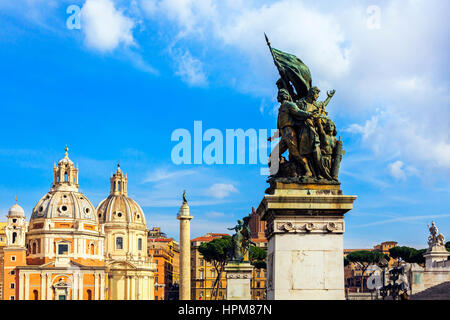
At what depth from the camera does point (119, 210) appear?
14725 centimetres

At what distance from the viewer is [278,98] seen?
1080 cm

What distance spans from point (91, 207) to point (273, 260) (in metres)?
130

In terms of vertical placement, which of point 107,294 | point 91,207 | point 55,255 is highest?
point 91,207

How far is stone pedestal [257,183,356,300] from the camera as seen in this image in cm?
964

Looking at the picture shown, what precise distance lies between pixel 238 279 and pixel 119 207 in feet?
385

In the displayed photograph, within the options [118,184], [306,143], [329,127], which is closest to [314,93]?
[329,127]

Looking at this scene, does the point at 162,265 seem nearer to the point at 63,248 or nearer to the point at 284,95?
the point at 63,248
